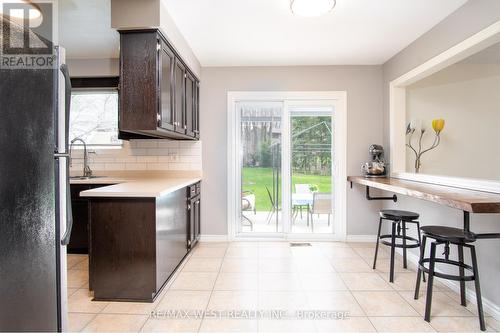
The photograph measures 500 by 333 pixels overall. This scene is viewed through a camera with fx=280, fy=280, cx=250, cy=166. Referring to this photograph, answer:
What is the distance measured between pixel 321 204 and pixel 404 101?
5.53 feet

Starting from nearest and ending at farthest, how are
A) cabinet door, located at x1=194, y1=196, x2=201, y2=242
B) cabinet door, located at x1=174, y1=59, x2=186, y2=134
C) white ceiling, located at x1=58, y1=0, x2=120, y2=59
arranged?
white ceiling, located at x1=58, y1=0, x2=120, y2=59 → cabinet door, located at x1=174, y1=59, x2=186, y2=134 → cabinet door, located at x1=194, y1=196, x2=201, y2=242

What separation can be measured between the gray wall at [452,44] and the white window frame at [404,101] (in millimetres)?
66

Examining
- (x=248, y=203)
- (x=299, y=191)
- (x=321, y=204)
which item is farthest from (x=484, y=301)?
(x=248, y=203)

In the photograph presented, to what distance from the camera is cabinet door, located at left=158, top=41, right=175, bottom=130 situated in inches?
92.6

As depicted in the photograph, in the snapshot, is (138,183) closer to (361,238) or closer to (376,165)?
(376,165)

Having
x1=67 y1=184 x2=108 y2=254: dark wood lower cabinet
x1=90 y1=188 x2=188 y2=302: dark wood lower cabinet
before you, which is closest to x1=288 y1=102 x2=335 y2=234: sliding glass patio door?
x1=90 y1=188 x2=188 y2=302: dark wood lower cabinet

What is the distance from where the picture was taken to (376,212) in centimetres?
379

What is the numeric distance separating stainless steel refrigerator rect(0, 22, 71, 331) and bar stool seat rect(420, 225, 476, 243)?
7.56 feet

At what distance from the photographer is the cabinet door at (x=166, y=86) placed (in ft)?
7.72

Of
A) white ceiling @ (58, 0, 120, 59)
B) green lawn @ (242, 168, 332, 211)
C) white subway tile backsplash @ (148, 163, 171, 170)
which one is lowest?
green lawn @ (242, 168, 332, 211)

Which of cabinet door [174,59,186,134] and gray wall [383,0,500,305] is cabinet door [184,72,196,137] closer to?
cabinet door [174,59,186,134]

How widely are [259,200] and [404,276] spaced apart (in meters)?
1.95

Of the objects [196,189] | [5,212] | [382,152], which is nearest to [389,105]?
[382,152]

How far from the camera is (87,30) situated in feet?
9.31
